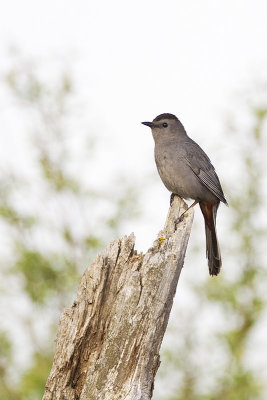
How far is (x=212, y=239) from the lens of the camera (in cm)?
654

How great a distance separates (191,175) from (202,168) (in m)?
0.20

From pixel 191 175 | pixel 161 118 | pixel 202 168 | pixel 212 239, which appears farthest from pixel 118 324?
pixel 161 118

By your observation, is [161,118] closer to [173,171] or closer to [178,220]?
[173,171]

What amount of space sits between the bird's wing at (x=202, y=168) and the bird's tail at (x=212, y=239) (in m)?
0.17

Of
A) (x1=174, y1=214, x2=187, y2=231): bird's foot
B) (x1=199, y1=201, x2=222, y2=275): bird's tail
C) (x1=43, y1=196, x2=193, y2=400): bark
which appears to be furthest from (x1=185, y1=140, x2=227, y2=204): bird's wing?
(x1=43, y1=196, x2=193, y2=400): bark

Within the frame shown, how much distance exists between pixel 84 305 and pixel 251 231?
5139 millimetres

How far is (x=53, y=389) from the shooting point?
4.32 m

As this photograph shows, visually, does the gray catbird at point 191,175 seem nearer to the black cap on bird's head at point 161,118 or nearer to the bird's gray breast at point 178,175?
the bird's gray breast at point 178,175

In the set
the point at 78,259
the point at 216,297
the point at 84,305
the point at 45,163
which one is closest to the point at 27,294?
the point at 78,259

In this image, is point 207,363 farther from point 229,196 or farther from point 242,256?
point 229,196

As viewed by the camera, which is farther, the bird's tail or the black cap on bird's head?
the black cap on bird's head

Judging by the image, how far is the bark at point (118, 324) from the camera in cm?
420

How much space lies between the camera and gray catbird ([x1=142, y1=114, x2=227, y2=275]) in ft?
21.3

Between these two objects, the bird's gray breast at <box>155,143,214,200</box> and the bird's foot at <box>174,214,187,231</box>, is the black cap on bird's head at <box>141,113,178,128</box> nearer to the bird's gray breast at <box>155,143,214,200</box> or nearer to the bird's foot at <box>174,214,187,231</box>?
the bird's gray breast at <box>155,143,214,200</box>
